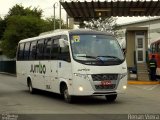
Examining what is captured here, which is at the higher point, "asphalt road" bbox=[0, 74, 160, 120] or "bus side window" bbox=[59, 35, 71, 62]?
"bus side window" bbox=[59, 35, 71, 62]

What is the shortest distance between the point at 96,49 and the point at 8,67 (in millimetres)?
42146

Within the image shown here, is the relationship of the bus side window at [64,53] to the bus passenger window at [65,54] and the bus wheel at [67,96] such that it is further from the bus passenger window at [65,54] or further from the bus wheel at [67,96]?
the bus wheel at [67,96]

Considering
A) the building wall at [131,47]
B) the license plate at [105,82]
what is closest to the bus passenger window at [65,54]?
the license plate at [105,82]

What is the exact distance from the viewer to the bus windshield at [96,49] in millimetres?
16469

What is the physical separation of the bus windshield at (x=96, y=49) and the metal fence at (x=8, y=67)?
122 ft

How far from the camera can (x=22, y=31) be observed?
5197 cm

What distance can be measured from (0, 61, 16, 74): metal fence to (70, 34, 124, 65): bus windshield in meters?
37.1

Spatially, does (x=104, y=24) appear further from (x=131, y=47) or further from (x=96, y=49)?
(x=96, y=49)

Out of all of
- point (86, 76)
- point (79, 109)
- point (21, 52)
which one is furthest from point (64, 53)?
point (21, 52)

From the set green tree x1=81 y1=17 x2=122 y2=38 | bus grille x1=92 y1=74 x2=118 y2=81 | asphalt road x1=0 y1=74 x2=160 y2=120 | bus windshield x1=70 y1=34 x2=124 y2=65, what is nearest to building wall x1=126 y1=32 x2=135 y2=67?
asphalt road x1=0 y1=74 x2=160 y2=120

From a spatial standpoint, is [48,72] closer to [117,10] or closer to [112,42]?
[112,42]

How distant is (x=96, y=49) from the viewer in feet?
55.2

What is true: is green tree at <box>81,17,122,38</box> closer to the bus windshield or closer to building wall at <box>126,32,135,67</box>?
building wall at <box>126,32,135,67</box>

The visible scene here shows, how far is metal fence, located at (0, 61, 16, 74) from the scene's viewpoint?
5412cm
